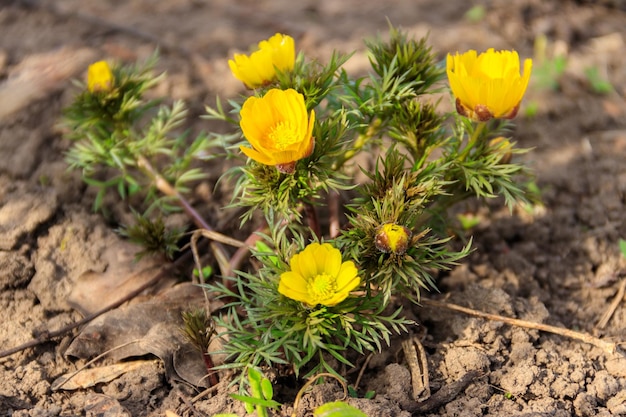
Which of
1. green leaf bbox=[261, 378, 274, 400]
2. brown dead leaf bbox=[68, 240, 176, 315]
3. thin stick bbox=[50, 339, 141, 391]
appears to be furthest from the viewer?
brown dead leaf bbox=[68, 240, 176, 315]

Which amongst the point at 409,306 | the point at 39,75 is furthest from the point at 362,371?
the point at 39,75

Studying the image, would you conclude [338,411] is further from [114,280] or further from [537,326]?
[114,280]

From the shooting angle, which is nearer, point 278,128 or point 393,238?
point 393,238

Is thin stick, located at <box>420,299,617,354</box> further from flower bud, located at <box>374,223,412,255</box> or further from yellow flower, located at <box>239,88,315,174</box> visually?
yellow flower, located at <box>239,88,315,174</box>

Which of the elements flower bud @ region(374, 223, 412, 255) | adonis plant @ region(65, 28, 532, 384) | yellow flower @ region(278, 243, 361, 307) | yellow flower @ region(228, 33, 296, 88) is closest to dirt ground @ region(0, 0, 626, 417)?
adonis plant @ region(65, 28, 532, 384)

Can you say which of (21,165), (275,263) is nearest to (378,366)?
(275,263)

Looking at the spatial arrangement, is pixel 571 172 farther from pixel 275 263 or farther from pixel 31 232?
pixel 31 232

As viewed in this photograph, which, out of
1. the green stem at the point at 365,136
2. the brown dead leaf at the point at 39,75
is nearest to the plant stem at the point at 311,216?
the green stem at the point at 365,136
